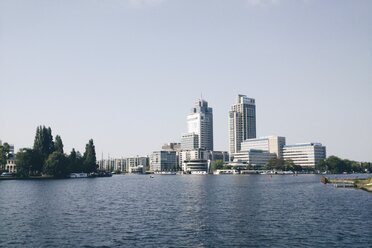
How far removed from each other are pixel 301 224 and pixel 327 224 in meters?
4.36

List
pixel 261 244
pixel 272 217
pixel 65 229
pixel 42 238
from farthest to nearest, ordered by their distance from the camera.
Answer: pixel 272 217, pixel 65 229, pixel 42 238, pixel 261 244

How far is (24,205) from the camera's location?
9519 centimetres

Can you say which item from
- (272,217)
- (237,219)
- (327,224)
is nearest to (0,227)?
(237,219)

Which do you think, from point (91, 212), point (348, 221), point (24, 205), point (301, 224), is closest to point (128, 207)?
A: point (91, 212)

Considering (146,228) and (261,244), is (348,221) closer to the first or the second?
(261,244)

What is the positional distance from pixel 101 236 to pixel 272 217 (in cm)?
3366

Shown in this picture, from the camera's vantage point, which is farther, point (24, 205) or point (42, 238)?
point (24, 205)

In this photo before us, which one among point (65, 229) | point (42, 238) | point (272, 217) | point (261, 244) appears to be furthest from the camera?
point (272, 217)

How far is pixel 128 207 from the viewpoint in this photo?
92812mm

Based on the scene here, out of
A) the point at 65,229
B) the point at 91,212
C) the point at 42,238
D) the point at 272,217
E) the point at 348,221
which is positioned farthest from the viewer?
the point at 91,212

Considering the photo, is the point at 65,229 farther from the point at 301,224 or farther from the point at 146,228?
the point at 301,224

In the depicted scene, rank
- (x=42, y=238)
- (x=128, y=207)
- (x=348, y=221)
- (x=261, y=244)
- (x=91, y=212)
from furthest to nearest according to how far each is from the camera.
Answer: (x=128, y=207) → (x=91, y=212) → (x=348, y=221) → (x=42, y=238) → (x=261, y=244)

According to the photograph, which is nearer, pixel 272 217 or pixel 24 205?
pixel 272 217

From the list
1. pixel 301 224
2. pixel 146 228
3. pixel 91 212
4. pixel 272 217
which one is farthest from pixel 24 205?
pixel 301 224
